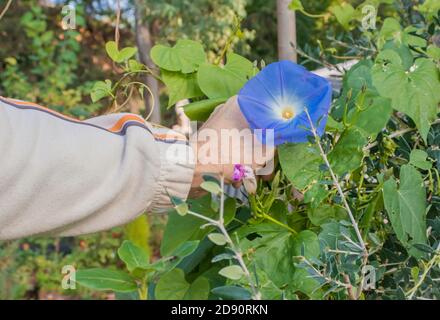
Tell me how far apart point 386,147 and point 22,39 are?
16.6ft

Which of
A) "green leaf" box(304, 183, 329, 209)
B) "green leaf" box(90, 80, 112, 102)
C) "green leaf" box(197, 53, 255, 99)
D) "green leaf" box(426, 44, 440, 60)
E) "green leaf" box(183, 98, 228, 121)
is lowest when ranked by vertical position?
"green leaf" box(304, 183, 329, 209)

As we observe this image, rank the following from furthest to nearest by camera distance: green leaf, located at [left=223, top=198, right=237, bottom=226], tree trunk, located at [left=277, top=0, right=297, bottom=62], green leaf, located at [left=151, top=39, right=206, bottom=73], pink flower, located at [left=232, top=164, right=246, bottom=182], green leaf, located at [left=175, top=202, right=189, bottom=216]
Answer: tree trunk, located at [left=277, top=0, right=297, bottom=62] < green leaf, located at [left=151, top=39, right=206, bottom=73] < green leaf, located at [left=223, top=198, right=237, bottom=226] < pink flower, located at [left=232, top=164, right=246, bottom=182] < green leaf, located at [left=175, top=202, right=189, bottom=216]

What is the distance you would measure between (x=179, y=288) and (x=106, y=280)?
0.67 ft

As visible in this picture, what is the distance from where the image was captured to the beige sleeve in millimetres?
779

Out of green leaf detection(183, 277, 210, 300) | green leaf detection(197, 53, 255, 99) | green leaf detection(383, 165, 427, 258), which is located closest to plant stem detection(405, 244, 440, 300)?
green leaf detection(383, 165, 427, 258)

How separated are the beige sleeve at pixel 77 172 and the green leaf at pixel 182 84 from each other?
0.09 metres

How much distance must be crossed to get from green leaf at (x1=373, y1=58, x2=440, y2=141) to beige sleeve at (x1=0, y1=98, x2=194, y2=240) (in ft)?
0.81

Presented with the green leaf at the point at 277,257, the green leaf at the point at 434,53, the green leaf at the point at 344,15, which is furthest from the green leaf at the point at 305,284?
the green leaf at the point at 344,15

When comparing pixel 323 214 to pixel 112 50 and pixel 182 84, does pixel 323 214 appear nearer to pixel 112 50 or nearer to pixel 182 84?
pixel 182 84

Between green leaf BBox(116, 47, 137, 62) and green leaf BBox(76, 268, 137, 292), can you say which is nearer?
green leaf BBox(76, 268, 137, 292)

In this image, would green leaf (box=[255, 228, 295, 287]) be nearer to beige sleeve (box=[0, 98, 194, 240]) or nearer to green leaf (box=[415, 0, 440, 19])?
beige sleeve (box=[0, 98, 194, 240])

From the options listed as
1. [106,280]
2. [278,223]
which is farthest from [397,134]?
[106,280]

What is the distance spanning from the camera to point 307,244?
773 millimetres
